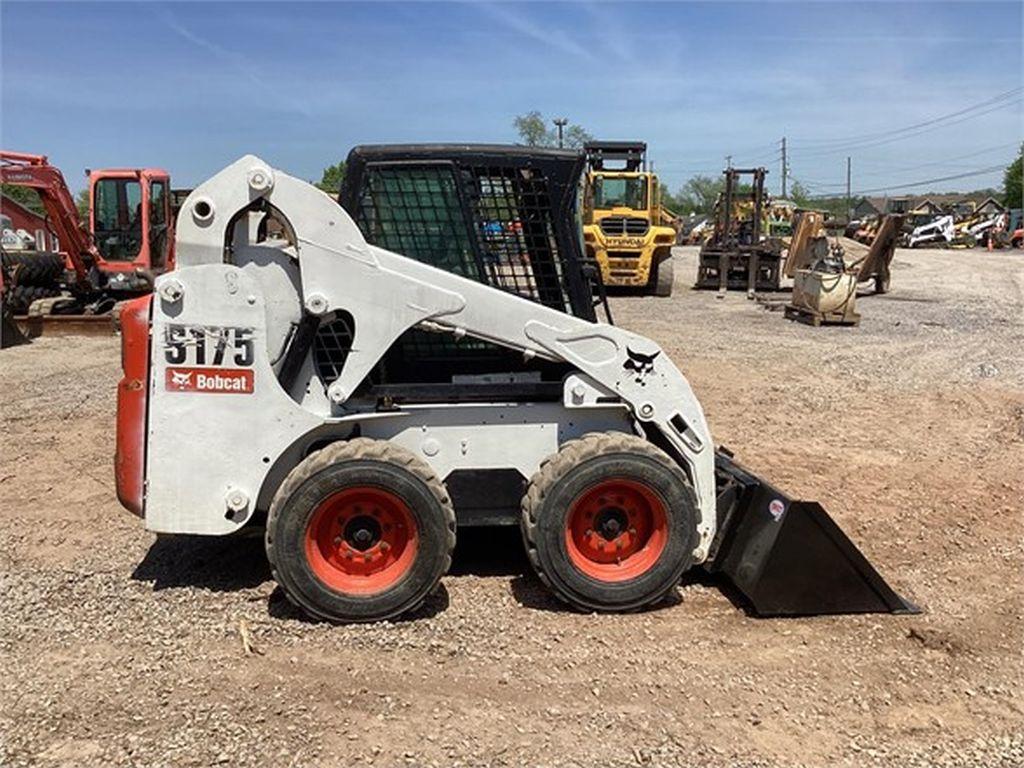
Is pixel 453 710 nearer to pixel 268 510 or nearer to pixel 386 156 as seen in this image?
pixel 268 510

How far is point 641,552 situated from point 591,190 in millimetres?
16560

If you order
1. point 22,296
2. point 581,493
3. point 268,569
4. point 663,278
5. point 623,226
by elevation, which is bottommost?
point 268,569

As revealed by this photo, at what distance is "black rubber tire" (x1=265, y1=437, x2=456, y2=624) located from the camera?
3.86 meters

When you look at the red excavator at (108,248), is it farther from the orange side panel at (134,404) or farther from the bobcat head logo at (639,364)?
the bobcat head logo at (639,364)

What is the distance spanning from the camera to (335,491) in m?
3.88

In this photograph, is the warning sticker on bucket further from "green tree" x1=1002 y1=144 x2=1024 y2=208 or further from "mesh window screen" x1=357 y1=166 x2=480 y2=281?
"green tree" x1=1002 y1=144 x2=1024 y2=208

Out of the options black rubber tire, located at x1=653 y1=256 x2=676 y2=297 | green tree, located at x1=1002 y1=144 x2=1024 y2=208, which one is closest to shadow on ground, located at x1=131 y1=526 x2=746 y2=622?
black rubber tire, located at x1=653 y1=256 x2=676 y2=297

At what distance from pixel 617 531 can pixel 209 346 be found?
80.1 inches

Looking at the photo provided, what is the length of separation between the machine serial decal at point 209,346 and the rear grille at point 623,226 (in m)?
16.0

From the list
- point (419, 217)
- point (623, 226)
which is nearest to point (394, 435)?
point (419, 217)

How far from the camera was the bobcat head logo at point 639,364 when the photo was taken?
416 cm

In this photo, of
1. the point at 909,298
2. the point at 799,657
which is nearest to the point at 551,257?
the point at 799,657

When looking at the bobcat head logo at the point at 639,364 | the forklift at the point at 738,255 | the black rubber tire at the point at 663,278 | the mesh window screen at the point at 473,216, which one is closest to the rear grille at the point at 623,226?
the black rubber tire at the point at 663,278

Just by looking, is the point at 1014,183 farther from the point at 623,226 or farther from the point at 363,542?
the point at 363,542
